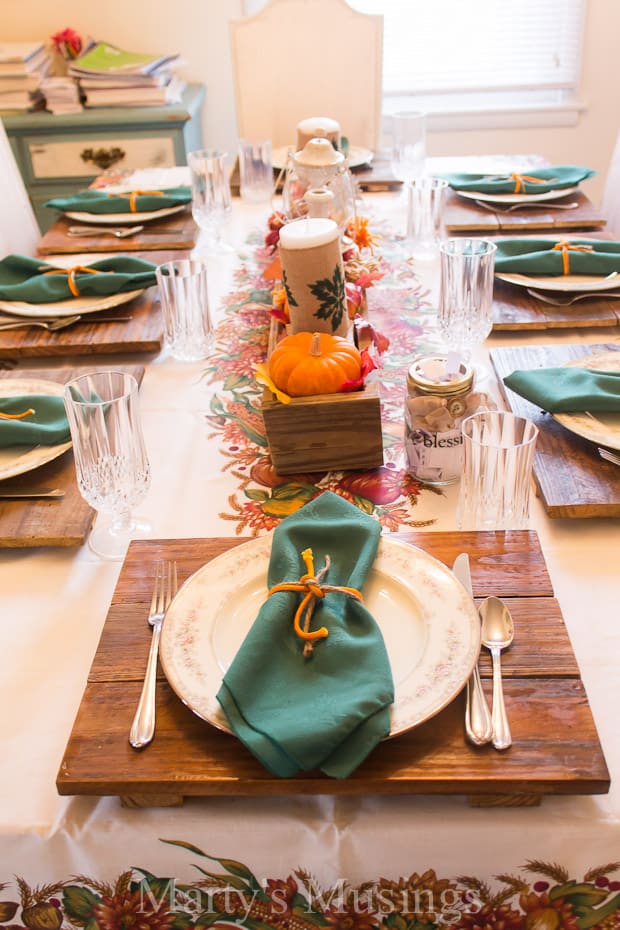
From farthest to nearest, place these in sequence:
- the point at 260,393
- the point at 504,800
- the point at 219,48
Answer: the point at 219,48
the point at 260,393
the point at 504,800

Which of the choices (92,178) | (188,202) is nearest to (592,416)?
(188,202)

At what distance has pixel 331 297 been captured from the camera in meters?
1.03

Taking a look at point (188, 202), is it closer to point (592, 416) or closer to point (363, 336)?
point (363, 336)

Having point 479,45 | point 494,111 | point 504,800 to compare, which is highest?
point 479,45

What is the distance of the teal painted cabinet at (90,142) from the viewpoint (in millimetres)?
2625

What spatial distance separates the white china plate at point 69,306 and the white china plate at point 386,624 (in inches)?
26.7

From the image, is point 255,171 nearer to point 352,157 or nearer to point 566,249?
point 352,157

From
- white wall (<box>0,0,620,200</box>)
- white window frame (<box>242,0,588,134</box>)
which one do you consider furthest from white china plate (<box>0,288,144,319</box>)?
white window frame (<box>242,0,588,134</box>)

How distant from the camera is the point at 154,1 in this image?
2.80 metres

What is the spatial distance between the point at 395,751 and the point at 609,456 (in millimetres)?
470

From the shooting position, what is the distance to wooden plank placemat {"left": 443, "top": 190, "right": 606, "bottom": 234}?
163 cm

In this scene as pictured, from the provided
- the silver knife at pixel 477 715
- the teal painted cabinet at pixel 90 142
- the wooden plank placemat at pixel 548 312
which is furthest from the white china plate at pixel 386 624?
the teal painted cabinet at pixel 90 142

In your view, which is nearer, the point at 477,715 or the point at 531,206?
the point at 477,715

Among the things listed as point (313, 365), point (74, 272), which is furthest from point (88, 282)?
point (313, 365)
